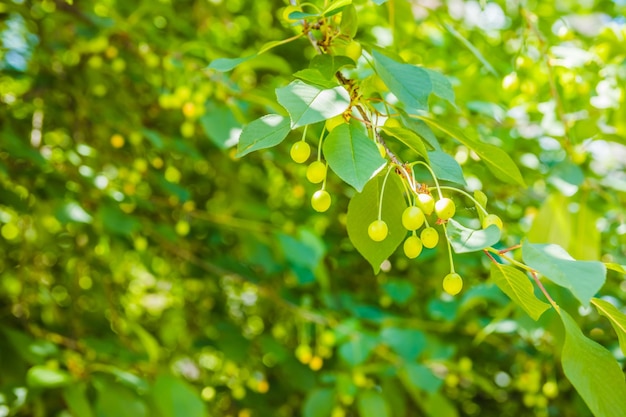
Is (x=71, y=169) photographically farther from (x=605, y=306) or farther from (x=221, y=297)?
(x=605, y=306)

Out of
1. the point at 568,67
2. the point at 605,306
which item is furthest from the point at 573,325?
the point at 568,67

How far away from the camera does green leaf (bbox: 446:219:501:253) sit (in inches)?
27.8

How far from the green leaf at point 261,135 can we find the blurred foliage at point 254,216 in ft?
2.27

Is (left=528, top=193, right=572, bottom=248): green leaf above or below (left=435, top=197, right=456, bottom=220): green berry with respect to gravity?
below

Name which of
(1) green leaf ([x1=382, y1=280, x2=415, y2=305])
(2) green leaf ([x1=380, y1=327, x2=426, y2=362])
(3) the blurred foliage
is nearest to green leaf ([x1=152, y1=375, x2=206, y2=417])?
(3) the blurred foliage

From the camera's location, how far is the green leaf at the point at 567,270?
65cm

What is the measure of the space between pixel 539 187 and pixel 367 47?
1770mm

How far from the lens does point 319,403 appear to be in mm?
2109

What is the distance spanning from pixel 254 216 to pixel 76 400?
0.91m

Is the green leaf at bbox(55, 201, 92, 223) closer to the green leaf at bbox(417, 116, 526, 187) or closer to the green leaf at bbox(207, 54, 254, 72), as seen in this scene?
the green leaf at bbox(207, 54, 254, 72)

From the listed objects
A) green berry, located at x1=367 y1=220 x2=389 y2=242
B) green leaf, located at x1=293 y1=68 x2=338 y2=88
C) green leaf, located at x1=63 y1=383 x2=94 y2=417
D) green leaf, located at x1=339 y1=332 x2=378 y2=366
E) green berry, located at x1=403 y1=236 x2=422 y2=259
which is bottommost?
green leaf, located at x1=339 y1=332 x2=378 y2=366

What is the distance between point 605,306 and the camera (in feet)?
2.60

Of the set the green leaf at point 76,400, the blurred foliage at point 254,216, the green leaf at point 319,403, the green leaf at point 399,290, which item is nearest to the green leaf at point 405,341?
the blurred foliage at point 254,216

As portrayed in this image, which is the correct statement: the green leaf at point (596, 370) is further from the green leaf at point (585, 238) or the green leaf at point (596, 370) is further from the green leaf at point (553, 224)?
the green leaf at point (585, 238)
